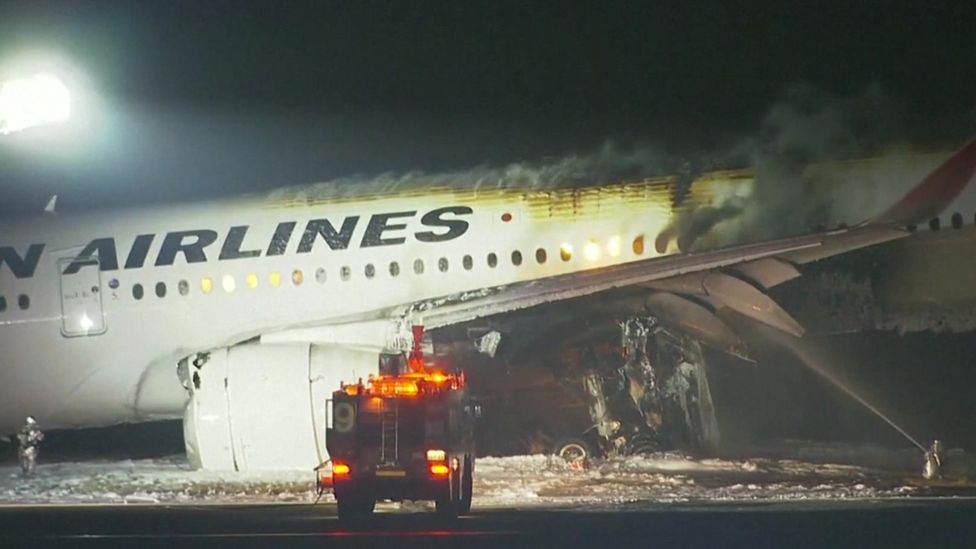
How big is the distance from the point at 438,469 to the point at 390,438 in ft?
1.76

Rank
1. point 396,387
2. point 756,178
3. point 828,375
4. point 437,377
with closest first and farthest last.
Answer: point 396,387
point 437,377
point 756,178
point 828,375

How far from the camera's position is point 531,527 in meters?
13.6

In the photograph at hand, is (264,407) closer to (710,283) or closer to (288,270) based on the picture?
(288,270)

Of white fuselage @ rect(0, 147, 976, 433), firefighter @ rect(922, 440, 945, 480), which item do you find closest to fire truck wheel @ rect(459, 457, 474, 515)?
white fuselage @ rect(0, 147, 976, 433)

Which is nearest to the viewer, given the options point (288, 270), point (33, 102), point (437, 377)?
point (437, 377)

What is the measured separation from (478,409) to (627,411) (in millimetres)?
2223

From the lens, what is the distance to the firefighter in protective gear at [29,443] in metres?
19.0

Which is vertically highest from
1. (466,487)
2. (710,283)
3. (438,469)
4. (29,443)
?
(710,283)

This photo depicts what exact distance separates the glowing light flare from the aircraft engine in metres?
3.09

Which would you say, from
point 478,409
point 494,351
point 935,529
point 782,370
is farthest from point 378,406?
point 782,370

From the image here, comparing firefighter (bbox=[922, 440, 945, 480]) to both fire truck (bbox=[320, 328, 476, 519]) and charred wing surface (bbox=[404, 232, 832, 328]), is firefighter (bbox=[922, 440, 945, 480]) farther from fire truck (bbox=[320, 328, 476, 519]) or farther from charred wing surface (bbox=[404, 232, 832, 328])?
fire truck (bbox=[320, 328, 476, 519])

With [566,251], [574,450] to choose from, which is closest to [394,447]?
[574,450]

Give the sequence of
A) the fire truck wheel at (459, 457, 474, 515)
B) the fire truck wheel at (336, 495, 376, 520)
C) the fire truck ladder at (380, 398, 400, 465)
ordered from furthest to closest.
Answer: the fire truck wheel at (459, 457, 474, 515) → the fire truck wheel at (336, 495, 376, 520) → the fire truck ladder at (380, 398, 400, 465)

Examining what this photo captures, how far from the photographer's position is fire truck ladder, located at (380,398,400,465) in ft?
47.1
